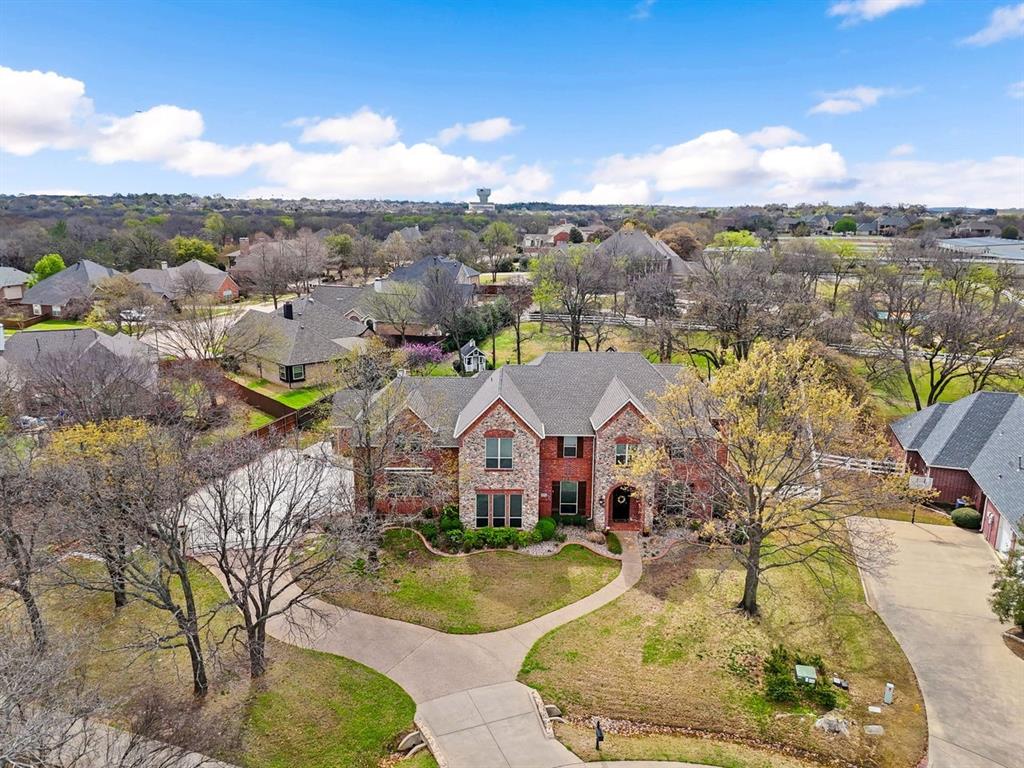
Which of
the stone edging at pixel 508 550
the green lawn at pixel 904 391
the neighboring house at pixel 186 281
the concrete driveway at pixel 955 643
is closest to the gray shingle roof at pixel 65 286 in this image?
the neighboring house at pixel 186 281

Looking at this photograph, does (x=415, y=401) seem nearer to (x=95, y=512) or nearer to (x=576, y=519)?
(x=576, y=519)

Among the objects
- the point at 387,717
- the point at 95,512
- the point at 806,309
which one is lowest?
the point at 387,717

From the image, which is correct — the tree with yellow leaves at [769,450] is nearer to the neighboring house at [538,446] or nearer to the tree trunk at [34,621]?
the neighboring house at [538,446]

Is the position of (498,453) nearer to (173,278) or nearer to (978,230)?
(173,278)

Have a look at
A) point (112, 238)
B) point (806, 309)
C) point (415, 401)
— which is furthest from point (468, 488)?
point (112, 238)

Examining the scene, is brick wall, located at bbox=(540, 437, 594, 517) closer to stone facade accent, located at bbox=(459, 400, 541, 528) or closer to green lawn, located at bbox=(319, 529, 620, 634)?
stone facade accent, located at bbox=(459, 400, 541, 528)

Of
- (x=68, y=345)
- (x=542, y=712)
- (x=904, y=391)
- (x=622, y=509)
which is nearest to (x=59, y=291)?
(x=68, y=345)
